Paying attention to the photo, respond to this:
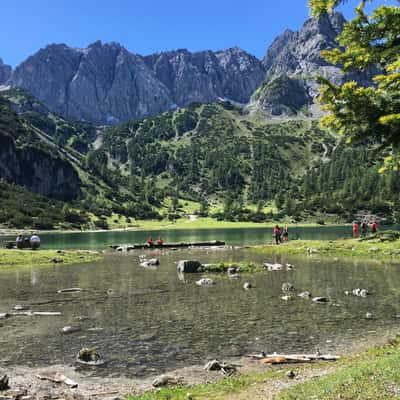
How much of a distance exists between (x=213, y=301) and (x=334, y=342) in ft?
35.4

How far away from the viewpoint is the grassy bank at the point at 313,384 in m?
10.8

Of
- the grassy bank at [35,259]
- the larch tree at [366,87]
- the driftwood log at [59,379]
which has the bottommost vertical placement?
the grassy bank at [35,259]

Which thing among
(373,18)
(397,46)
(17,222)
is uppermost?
(373,18)

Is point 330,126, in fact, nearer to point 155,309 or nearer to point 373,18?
point 373,18

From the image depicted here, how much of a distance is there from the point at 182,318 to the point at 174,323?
1174mm

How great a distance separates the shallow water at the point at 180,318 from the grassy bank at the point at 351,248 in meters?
13.8

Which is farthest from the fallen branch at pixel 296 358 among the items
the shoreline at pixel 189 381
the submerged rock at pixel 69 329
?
the submerged rock at pixel 69 329

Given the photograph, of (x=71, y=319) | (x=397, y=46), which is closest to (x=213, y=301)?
(x=71, y=319)

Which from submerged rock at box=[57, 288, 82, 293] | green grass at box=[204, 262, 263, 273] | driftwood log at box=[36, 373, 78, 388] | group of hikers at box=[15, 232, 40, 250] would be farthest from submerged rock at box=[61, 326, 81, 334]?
group of hikers at box=[15, 232, 40, 250]

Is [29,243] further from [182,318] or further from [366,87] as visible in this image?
[366,87]

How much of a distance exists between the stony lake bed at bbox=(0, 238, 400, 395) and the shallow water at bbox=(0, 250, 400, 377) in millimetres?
50

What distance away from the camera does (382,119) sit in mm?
13930

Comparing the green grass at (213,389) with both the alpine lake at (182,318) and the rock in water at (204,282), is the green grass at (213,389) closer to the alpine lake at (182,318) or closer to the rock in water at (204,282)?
the alpine lake at (182,318)

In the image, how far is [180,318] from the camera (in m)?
23.4
